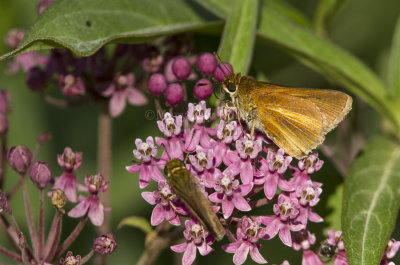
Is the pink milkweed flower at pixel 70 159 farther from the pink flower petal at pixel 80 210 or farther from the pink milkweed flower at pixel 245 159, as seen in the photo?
the pink milkweed flower at pixel 245 159

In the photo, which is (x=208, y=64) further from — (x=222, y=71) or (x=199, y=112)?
(x=199, y=112)

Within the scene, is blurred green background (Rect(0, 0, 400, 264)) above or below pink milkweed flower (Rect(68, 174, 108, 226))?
below

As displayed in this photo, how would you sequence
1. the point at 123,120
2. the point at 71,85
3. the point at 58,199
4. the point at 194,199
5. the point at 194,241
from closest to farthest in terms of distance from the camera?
the point at 194,199, the point at 194,241, the point at 58,199, the point at 71,85, the point at 123,120

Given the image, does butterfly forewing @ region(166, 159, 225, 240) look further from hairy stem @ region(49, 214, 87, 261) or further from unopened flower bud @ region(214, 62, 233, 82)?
unopened flower bud @ region(214, 62, 233, 82)

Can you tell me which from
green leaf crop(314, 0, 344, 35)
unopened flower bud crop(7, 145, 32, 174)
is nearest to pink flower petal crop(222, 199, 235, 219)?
unopened flower bud crop(7, 145, 32, 174)

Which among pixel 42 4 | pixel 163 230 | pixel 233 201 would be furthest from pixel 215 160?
pixel 42 4

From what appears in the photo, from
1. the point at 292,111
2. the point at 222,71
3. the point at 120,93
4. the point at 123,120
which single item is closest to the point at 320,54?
the point at 292,111
